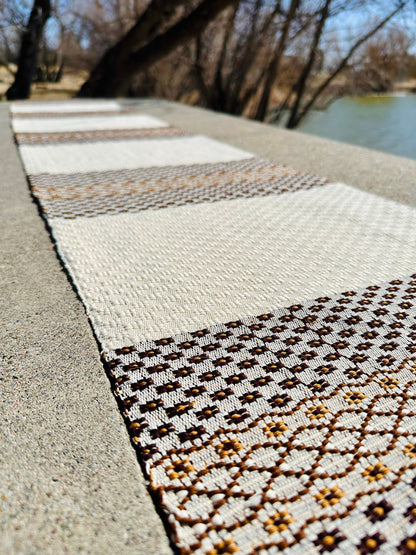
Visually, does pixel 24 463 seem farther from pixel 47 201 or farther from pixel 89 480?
pixel 47 201

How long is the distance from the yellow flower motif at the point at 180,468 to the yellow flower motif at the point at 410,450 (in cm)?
29

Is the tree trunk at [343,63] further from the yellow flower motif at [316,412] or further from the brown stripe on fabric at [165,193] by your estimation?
the yellow flower motif at [316,412]

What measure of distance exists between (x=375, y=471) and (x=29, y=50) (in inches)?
206

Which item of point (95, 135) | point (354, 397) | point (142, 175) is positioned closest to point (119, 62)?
point (95, 135)

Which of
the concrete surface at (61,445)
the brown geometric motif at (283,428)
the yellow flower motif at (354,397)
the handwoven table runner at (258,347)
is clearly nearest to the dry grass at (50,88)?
the handwoven table runner at (258,347)

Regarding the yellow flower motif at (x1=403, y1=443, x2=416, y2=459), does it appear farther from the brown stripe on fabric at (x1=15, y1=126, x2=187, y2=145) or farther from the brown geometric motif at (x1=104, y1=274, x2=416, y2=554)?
the brown stripe on fabric at (x1=15, y1=126, x2=187, y2=145)

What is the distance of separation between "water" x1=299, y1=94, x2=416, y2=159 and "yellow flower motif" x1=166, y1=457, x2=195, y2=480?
4.26 metres

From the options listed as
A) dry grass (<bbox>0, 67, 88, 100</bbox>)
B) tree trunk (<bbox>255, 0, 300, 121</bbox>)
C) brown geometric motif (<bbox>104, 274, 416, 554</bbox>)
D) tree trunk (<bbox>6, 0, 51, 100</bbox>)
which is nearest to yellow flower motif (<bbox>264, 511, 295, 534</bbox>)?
brown geometric motif (<bbox>104, 274, 416, 554</bbox>)

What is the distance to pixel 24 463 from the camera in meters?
0.64

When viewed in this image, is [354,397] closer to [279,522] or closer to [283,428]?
[283,428]

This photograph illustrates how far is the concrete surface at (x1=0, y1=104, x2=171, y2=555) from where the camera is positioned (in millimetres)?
558

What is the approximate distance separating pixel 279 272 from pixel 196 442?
592mm

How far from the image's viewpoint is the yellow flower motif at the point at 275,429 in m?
0.69

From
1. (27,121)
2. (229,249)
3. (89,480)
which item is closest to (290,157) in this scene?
(229,249)
